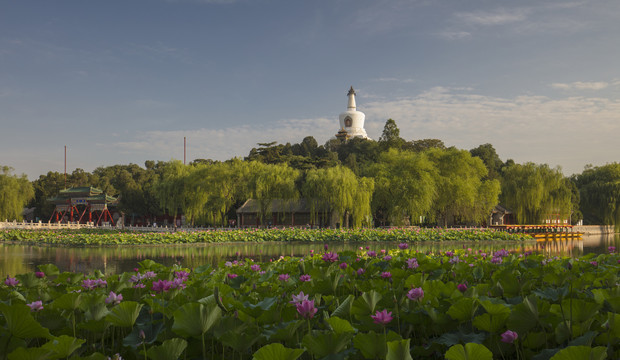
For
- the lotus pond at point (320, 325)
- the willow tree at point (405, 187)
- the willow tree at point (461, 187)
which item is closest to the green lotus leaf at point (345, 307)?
the lotus pond at point (320, 325)

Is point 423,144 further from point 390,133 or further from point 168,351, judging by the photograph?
point 168,351

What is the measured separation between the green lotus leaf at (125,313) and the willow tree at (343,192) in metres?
26.9

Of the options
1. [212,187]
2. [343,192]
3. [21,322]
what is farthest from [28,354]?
[212,187]

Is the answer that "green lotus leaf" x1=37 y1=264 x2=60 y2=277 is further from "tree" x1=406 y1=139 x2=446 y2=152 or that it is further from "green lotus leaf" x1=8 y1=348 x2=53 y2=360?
"tree" x1=406 y1=139 x2=446 y2=152

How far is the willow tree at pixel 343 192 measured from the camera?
2919cm

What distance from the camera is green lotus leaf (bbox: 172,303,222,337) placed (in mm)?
1978

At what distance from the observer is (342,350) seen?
1.88 metres

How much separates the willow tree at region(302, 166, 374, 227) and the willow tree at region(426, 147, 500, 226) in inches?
221

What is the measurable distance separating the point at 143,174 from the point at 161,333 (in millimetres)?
56955

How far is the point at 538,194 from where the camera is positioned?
34469 millimetres

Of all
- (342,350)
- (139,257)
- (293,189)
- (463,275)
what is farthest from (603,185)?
(342,350)

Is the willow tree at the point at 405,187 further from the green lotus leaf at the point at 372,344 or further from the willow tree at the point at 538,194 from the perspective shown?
the green lotus leaf at the point at 372,344

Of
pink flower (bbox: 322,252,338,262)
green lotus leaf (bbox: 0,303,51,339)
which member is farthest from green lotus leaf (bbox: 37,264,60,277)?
pink flower (bbox: 322,252,338,262)

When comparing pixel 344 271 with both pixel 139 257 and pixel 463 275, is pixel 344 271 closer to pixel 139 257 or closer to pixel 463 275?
pixel 463 275
